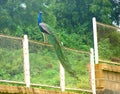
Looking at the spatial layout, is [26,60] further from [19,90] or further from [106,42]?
[106,42]

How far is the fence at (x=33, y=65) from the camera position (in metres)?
7.48

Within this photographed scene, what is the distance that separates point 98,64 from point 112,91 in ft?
2.13

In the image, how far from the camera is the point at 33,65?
7.91 metres

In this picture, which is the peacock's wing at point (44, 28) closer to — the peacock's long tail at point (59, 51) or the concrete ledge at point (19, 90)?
the peacock's long tail at point (59, 51)

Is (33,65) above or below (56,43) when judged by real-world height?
below

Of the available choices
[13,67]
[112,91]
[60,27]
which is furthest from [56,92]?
[60,27]

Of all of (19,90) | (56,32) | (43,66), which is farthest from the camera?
(56,32)

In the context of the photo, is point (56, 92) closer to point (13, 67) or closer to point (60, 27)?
point (13, 67)

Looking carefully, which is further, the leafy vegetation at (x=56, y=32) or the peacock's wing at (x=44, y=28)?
the peacock's wing at (x=44, y=28)

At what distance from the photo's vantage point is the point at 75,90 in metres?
8.95

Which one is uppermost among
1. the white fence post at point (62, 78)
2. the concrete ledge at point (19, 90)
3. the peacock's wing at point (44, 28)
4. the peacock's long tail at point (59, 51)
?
the peacock's wing at point (44, 28)

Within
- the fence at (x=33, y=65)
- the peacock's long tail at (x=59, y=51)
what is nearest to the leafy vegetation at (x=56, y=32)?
the fence at (x=33, y=65)

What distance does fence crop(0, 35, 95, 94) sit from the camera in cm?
748

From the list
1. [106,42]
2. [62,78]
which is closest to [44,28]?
[62,78]
